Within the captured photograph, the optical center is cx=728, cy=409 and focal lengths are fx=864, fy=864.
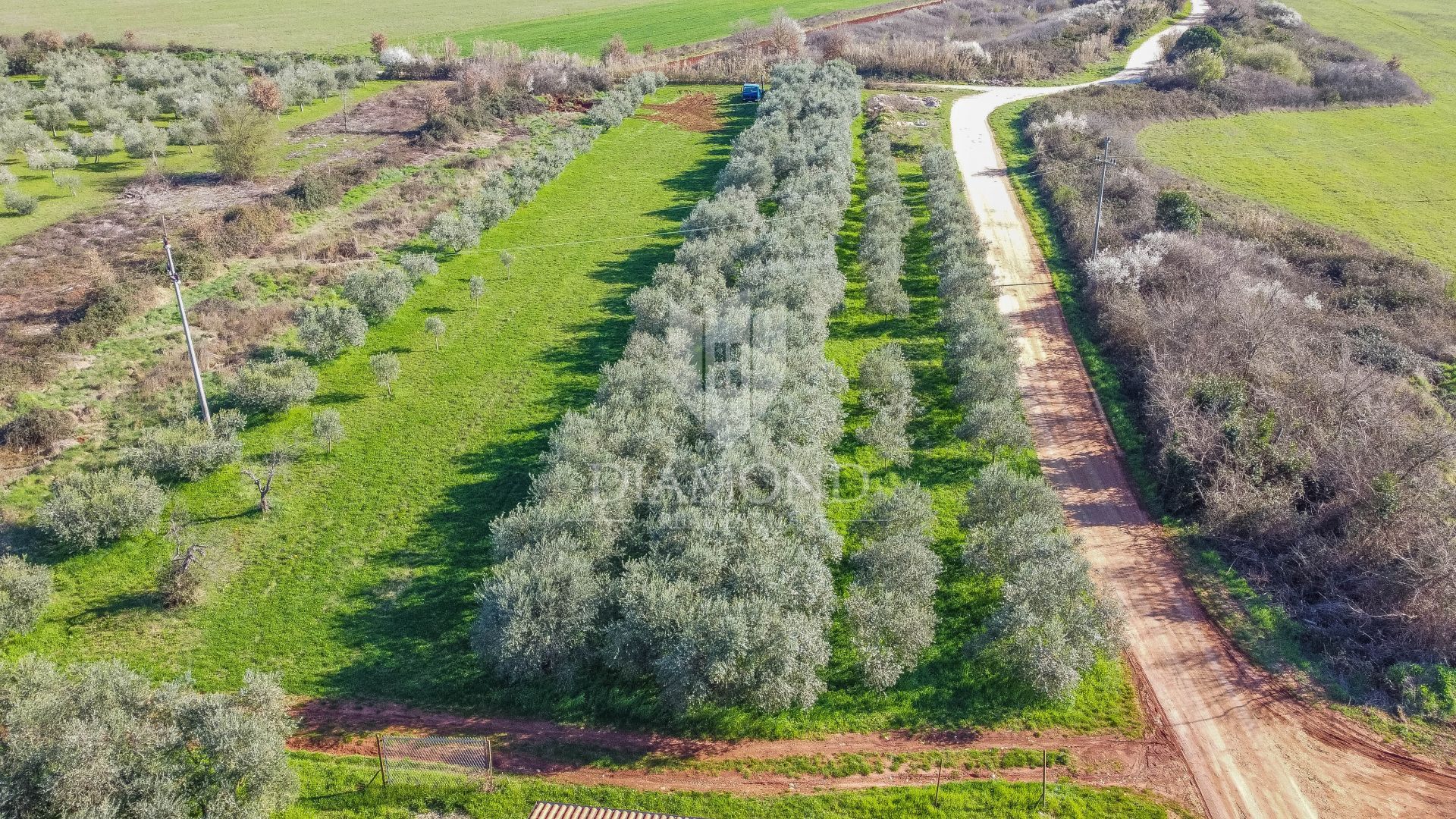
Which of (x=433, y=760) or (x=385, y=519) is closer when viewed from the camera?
(x=433, y=760)

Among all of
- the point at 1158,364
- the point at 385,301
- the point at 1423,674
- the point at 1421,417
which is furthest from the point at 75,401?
the point at 1421,417

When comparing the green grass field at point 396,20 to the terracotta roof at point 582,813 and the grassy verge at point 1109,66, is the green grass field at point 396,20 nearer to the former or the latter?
the grassy verge at point 1109,66

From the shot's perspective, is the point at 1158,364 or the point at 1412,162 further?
the point at 1412,162

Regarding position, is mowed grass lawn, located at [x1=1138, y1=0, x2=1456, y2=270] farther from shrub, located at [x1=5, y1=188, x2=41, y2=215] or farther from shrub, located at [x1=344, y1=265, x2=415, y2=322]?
shrub, located at [x1=5, y1=188, x2=41, y2=215]

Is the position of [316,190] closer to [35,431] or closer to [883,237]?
[35,431]

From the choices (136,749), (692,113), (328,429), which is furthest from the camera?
(692,113)

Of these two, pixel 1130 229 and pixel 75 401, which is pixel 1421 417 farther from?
→ pixel 75 401

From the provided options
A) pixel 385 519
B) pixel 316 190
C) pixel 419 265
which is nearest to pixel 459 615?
pixel 385 519
